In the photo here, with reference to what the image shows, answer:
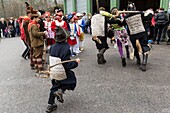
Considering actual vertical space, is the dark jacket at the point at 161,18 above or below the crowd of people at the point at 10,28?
above

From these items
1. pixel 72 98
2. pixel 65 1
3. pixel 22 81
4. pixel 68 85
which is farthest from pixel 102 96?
pixel 65 1

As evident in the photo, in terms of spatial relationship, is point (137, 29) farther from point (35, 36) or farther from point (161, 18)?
point (161, 18)

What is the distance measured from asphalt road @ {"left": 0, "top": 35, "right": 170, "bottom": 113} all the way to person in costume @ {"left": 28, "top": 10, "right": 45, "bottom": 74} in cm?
48

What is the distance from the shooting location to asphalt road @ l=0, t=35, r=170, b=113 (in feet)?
12.0

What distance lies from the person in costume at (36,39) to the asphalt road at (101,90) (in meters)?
0.48

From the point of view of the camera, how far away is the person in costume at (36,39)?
5414 millimetres

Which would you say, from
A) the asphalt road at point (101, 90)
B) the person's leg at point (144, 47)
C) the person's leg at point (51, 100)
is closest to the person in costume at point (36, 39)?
the asphalt road at point (101, 90)

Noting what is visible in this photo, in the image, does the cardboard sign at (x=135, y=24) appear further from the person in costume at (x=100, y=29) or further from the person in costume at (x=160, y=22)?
the person in costume at (x=160, y=22)

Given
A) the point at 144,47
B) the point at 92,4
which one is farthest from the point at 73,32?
the point at 92,4

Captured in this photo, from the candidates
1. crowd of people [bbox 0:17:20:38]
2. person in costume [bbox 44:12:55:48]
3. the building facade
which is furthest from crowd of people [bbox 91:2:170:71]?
crowd of people [bbox 0:17:20:38]

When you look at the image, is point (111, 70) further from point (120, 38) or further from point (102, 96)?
point (102, 96)

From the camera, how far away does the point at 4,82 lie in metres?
5.33

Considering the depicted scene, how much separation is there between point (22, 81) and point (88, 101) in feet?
7.47

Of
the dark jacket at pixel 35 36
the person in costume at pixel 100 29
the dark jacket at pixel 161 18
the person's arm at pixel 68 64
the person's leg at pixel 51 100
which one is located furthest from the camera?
the dark jacket at pixel 161 18
